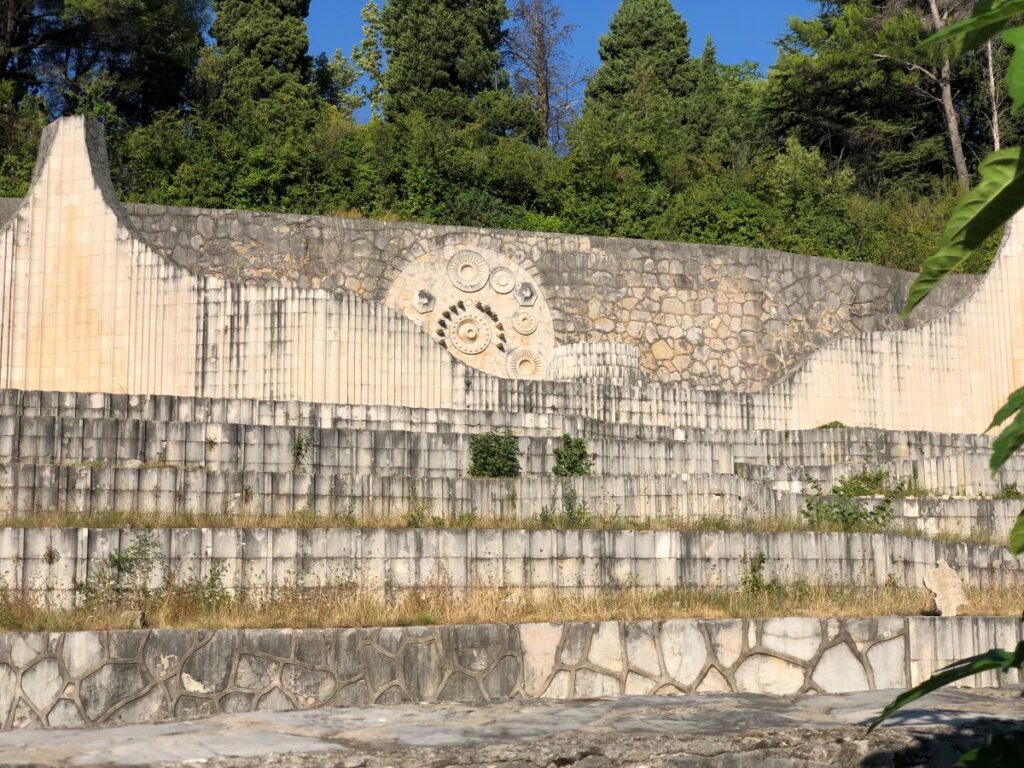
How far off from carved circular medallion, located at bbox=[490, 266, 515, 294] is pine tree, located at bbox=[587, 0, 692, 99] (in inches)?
846

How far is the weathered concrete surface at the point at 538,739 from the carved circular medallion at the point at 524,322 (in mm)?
16648

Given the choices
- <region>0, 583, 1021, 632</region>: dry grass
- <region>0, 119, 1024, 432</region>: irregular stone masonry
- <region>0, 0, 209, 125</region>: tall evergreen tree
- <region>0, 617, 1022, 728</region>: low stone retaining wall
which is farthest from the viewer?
<region>0, 0, 209, 125</region>: tall evergreen tree

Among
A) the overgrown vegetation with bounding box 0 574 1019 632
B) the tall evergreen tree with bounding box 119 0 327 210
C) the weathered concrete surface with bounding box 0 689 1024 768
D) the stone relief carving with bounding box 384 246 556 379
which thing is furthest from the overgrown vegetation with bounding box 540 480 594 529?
the tall evergreen tree with bounding box 119 0 327 210

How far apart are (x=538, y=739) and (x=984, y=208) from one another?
5.06m

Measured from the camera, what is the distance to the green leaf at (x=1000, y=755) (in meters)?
2.80

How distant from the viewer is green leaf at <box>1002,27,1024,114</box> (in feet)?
8.04

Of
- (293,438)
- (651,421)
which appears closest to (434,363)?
(651,421)

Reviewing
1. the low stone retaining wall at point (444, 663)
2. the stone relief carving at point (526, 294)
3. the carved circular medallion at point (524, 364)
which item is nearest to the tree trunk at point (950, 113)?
the stone relief carving at point (526, 294)

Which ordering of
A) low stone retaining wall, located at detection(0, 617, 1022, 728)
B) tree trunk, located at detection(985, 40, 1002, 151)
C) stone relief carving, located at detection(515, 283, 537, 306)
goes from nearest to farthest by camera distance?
low stone retaining wall, located at detection(0, 617, 1022, 728)
stone relief carving, located at detection(515, 283, 537, 306)
tree trunk, located at detection(985, 40, 1002, 151)

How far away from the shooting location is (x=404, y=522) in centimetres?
1380

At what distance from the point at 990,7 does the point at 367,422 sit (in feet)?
50.7

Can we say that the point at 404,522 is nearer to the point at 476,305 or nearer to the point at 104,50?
the point at 476,305

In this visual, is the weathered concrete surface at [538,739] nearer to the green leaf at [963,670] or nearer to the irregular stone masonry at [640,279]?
the green leaf at [963,670]

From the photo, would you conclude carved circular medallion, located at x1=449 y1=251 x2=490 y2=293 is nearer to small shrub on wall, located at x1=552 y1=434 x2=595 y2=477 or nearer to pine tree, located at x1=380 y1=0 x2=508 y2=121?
small shrub on wall, located at x1=552 y1=434 x2=595 y2=477
